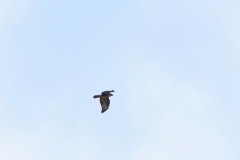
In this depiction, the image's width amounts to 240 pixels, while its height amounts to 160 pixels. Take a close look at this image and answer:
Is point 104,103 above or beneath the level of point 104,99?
beneath

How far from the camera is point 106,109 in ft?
59.0

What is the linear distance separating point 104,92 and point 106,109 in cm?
154

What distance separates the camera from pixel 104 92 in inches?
699

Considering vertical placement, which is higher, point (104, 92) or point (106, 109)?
point (104, 92)
